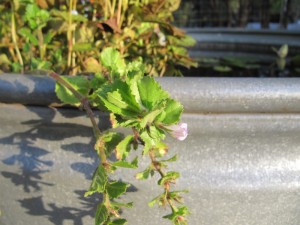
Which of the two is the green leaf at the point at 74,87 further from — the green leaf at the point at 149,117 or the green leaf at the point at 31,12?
the green leaf at the point at 31,12

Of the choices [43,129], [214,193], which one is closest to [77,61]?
[43,129]

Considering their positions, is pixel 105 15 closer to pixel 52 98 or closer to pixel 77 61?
pixel 77 61

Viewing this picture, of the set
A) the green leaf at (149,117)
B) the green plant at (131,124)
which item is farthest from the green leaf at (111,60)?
the green leaf at (149,117)

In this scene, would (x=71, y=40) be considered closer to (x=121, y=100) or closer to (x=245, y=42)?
(x=121, y=100)

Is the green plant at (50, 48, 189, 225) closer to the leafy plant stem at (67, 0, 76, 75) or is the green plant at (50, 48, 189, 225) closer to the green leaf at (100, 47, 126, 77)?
the green leaf at (100, 47, 126, 77)

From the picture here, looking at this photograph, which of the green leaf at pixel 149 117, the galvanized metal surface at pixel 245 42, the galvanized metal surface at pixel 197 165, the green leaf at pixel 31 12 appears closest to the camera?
the green leaf at pixel 149 117

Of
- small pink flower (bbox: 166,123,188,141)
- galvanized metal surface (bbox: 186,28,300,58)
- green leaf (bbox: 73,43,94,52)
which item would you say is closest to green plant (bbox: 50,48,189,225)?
small pink flower (bbox: 166,123,188,141)
